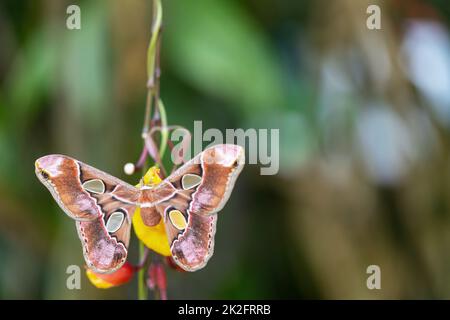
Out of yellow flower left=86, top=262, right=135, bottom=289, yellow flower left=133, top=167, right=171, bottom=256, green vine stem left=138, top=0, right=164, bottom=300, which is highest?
green vine stem left=138, top=0, right=164, bottom=300

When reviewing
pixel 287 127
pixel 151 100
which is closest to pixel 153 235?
pixel 151 100

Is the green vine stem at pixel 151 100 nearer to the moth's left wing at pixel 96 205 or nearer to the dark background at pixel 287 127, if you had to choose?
the moth's left wing at pixel 96 205

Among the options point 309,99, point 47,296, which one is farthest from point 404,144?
point 47,296

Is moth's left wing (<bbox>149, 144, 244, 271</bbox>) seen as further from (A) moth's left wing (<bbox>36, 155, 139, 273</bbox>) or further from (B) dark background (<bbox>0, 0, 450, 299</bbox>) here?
(B) dark background (<bbox>0, 0, 450, 299</bbox>)

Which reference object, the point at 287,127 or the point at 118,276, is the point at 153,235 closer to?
the point at 118,276

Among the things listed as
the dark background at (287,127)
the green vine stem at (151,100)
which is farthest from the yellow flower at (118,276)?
the dark background at (287,127)

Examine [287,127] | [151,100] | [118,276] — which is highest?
[287,127]

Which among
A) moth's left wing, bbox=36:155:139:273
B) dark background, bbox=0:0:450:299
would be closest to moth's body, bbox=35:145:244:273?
moth's left wing, bbox=36:155:139:273

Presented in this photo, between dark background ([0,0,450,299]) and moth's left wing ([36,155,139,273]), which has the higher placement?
dark background ([0,0,450,299])
